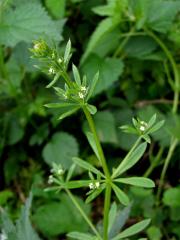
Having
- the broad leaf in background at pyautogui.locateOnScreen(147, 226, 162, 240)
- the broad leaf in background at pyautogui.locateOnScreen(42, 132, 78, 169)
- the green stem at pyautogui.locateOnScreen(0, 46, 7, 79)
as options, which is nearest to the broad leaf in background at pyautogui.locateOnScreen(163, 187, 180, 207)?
the broad leaf in background at pyautogui.locateOnScreen(147, 226, 162, 240)

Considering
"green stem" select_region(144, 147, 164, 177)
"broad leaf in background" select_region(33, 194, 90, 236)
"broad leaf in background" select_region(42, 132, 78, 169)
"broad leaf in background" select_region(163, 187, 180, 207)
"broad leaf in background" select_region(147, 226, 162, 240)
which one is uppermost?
"broad leaf in background" select_region(42, 132, 78, 169)

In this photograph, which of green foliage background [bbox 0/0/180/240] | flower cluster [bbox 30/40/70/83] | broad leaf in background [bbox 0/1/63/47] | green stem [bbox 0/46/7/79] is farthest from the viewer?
green stem [bbox 0/46/7/79]

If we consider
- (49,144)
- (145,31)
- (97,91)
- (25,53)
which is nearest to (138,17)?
(145,31)

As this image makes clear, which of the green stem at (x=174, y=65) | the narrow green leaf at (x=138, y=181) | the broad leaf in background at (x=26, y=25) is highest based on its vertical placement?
the broad leaf in background at (x=26, y=25)

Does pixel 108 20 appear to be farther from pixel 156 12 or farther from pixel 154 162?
pixel 154 162

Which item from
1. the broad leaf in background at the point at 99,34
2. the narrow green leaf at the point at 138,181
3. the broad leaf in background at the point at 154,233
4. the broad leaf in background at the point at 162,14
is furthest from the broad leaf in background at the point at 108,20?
the narrow green leaf at the point at 138,181

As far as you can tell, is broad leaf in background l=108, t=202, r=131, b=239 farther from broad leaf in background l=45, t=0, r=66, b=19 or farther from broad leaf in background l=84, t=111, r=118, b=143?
broad leaf in background l=45, t=0, r=66, b=19

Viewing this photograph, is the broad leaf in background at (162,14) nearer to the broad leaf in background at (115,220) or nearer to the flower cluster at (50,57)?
the broad leaf in background at (115,220)

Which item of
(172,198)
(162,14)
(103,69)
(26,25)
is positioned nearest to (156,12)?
(162,14)

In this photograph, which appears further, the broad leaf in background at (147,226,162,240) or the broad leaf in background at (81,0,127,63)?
the broad leaf in background at (81,0,127,63)
